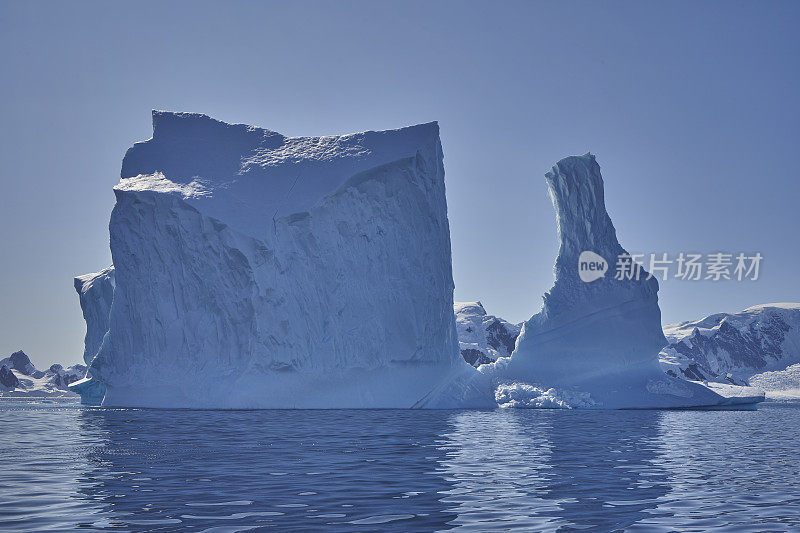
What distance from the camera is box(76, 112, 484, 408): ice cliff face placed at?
27.4 m

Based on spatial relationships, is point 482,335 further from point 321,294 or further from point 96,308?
point 321,294

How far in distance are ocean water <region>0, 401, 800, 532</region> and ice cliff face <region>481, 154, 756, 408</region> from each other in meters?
11.6

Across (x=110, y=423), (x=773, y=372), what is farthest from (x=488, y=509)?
(x=773, y=372)

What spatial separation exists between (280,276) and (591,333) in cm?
1291

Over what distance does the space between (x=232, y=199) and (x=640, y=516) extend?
23.5 meters

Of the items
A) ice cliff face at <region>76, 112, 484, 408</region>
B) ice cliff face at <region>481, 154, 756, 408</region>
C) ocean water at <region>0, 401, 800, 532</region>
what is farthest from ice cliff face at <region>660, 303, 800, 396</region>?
ocean water at <region>0, 401, 800, 532</region>

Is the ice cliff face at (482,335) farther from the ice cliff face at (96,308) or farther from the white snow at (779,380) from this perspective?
the white snow at (779,380)

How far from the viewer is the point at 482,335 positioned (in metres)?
65.6

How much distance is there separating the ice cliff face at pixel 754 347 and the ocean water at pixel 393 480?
93.9 m

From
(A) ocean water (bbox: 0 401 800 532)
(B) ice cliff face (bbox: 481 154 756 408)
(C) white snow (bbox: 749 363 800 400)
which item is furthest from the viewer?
(C) white snow (bbox: 749 363 800 400)

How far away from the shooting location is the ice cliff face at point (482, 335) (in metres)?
61.8

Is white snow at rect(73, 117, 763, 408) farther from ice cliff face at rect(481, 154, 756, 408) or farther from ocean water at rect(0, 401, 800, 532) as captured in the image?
ocean water at rect(0, 401, 800, 532)

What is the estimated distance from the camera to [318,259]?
28.4m

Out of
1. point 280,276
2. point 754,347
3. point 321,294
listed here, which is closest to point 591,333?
point 321,294
